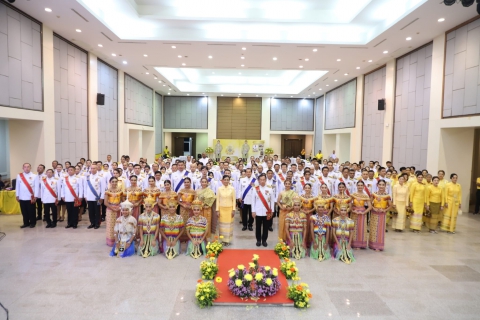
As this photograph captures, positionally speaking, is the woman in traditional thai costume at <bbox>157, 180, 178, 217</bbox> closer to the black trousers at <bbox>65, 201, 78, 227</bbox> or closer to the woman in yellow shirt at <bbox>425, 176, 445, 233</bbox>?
the black trousers at <bbox>65, 201, 78, 227</bbox>

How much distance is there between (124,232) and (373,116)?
13.0 m

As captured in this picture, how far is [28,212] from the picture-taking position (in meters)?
7.84

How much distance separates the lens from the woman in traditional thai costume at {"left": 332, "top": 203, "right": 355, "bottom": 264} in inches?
236

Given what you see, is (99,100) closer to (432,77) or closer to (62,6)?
(62,6)

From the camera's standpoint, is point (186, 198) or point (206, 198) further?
point (206, 198)

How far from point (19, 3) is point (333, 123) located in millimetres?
16932

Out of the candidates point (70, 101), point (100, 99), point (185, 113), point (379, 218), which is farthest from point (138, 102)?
point (379, 218)

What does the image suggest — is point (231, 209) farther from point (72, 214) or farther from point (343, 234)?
point (72, 214)

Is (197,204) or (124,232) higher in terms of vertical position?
(197,204)

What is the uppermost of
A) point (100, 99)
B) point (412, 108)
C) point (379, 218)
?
point (100, 99)

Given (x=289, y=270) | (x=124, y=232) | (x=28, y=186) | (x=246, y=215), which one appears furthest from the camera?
(x=246, y=215)

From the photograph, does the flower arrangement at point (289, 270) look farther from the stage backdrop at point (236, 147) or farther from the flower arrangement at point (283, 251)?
the stage backdrop at point (236, 147)

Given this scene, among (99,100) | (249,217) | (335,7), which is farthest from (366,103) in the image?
(99,100)

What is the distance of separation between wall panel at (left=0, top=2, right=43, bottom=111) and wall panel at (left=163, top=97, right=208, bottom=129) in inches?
576
